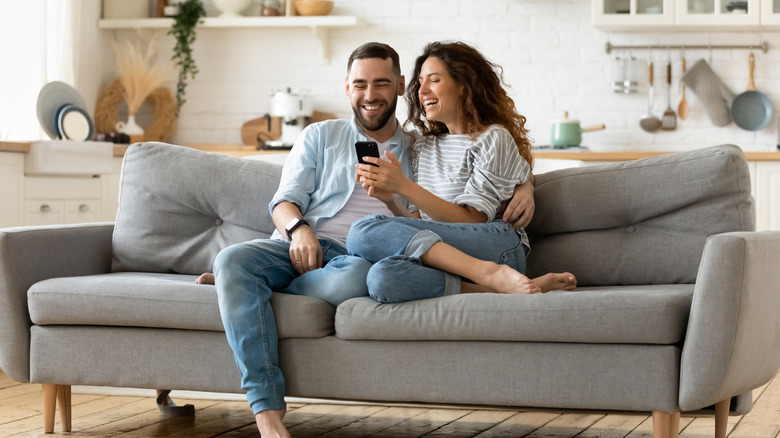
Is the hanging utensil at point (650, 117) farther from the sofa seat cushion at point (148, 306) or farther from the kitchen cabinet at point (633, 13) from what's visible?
the sofa seat cushion at point (148, 306)

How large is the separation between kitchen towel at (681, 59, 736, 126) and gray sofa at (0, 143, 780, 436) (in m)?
2.56

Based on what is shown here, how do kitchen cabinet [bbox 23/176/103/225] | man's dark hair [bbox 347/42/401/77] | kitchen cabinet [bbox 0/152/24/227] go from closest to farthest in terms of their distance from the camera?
man's dark hair [bbox 347/42/401/77], kitchen cabinet [bbox 0/152/24/227], kitchen cabinet [bbox 23/176/103/225]

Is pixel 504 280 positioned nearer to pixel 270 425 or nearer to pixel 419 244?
pixel 419 244

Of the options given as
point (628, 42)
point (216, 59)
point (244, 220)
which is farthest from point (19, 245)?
point (628, 42)

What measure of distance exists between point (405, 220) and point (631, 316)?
607 millimetres

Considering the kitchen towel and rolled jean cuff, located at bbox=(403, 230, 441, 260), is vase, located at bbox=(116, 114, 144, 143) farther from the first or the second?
rolled jean cuff, located at bbox=(403, 230, 441, 260)

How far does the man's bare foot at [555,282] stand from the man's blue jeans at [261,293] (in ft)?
1.42

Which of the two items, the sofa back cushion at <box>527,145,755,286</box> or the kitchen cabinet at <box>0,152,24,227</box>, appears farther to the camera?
the kitchen cabinet at <box>0,152,24,227</box>

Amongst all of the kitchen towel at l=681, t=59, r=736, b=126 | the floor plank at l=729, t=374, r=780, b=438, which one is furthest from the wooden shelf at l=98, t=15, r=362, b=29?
the floor plank at l=729, t=374, r=780, b=438

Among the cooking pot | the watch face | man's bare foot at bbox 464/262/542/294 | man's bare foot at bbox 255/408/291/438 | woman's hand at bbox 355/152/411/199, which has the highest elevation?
the cooking pot

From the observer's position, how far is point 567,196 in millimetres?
2641

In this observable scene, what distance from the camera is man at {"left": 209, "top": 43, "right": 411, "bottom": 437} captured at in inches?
84.7

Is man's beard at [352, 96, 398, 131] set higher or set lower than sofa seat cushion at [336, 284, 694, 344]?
higher

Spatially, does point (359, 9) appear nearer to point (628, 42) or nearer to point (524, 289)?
point (628, 42)
